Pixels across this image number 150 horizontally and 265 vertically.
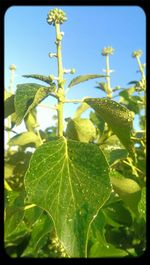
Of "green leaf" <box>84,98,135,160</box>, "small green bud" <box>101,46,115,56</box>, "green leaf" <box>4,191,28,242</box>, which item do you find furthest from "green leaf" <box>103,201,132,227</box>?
"small green bud" <box>101,46,115,56</box>

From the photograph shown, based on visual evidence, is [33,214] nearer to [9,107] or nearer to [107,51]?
[9,107]

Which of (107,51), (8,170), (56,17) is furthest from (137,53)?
(56,17)

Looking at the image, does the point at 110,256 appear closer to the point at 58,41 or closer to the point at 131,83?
the point at 58,41

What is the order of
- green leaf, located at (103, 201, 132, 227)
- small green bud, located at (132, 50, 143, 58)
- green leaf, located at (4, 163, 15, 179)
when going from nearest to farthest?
green leaf, located at (103, 201, 132, 227) < green leaf, located at (4, 163, 15, 179) < small green bud, located at (132, 50, 143, 58)

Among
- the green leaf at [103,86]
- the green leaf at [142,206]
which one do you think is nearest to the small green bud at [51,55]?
the green leaf at [142,206]

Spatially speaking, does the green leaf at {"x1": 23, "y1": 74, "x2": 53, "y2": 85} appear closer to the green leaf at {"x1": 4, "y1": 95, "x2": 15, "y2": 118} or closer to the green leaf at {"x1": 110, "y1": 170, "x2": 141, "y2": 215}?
the green leaf at {"x1": 4, "y1": 95, "x2": 15, "y2": 118}

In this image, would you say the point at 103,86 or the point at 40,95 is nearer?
the point at 40,95
